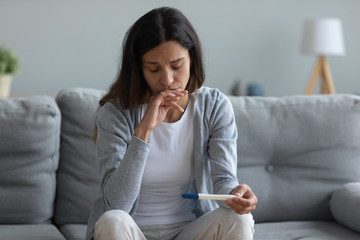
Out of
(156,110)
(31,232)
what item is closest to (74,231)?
(31,232)

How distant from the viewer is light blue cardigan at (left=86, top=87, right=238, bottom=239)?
1.54m

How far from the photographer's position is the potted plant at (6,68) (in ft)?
10.2

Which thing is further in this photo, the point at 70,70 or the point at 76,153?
the point at 70,70

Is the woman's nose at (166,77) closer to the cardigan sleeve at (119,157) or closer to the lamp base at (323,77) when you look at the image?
the cardigan sleeve at (119,157)

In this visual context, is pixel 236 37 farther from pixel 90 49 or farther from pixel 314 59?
pixel 90 49

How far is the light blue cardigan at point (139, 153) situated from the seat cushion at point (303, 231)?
0.27 metres

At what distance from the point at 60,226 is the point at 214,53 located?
2361 mm

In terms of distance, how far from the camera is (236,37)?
13.5 ft

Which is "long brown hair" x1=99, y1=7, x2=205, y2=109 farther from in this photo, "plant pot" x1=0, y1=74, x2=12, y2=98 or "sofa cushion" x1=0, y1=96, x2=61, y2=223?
"plant pot" x1=0, y1=74, x2=12, y2=98

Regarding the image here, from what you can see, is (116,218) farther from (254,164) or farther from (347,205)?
(347,205)

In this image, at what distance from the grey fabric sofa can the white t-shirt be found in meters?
0.30

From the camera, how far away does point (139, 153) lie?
1531 mm

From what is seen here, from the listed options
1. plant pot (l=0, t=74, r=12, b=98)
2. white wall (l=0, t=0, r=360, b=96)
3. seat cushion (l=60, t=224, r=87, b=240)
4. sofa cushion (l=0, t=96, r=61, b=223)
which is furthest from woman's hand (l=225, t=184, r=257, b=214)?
white wall (l=0, t=0, r=360, b=96)

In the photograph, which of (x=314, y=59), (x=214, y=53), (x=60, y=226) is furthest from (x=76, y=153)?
(x=314, y=59)
